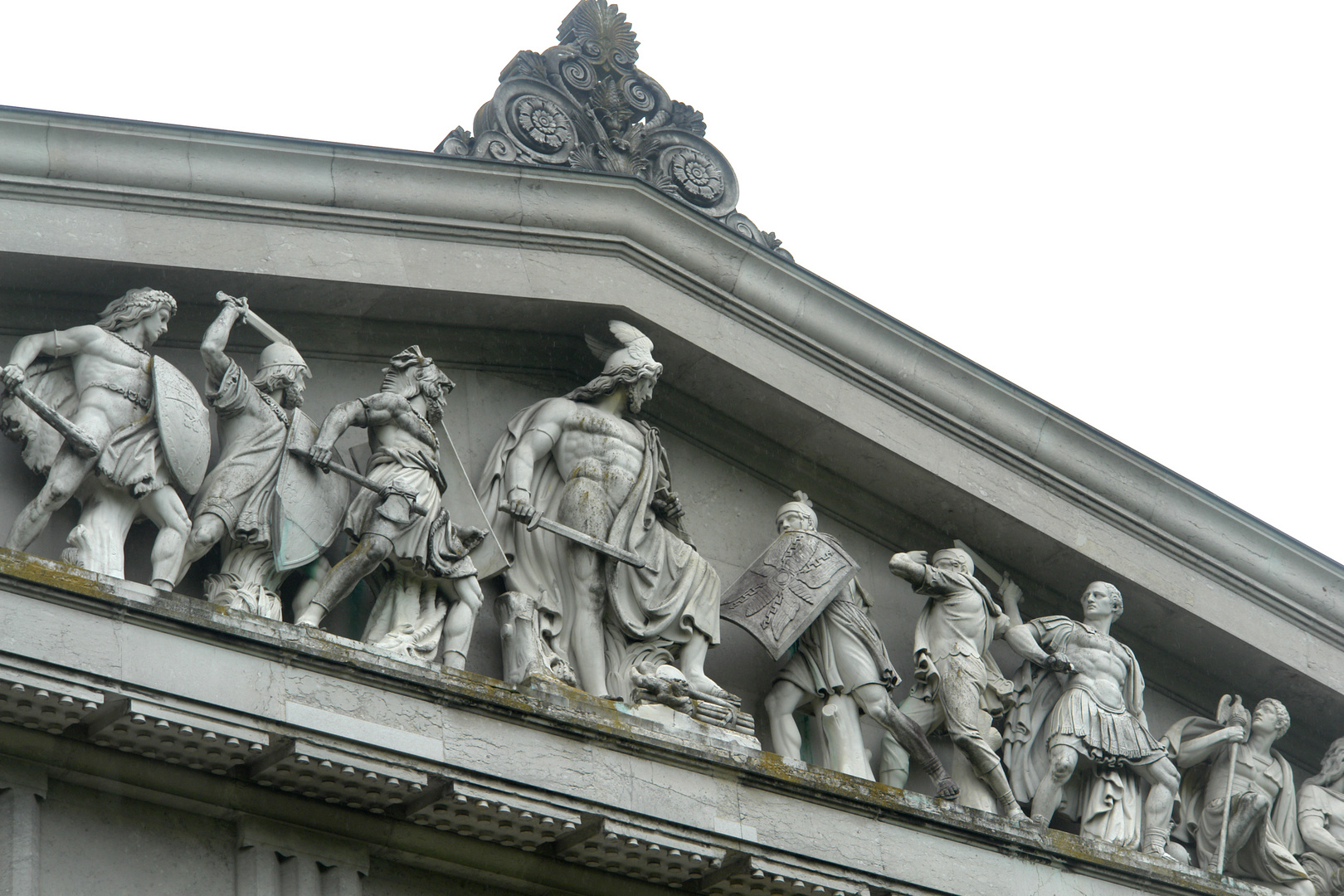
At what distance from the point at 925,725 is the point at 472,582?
2.97 metres

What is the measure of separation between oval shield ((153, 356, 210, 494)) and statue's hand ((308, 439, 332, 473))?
1.76 feet

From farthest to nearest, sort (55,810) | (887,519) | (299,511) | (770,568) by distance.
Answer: (887,519), (770,568), (299,511), (55,810)

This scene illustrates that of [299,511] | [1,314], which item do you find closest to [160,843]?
[299,511]

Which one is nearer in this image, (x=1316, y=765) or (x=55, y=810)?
(x=55, y=810)

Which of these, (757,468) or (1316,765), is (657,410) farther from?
(1316,765)

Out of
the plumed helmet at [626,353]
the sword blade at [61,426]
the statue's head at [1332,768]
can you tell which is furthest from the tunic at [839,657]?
the sword blade at [61,426]

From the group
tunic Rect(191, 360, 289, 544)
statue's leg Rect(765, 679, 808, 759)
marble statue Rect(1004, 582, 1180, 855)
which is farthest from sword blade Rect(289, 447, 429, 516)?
marble statue Rect(1004, 582, 1180, 855)

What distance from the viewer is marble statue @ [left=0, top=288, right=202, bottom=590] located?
10.9 m

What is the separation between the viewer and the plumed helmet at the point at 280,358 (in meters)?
11.9

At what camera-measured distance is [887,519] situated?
1403cm

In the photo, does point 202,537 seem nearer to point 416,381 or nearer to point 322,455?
point 322,455

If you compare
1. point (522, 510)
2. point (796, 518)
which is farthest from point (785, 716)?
point (522, 510)

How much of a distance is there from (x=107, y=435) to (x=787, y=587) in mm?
3972

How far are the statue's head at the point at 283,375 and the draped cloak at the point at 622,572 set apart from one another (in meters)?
1.20
